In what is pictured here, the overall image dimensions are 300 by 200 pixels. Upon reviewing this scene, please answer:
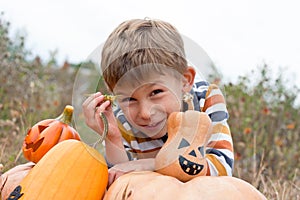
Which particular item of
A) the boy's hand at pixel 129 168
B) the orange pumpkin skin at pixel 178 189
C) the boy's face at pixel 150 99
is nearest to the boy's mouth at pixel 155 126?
the boy's face at pixel 150 99

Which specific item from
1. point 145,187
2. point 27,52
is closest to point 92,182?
point 145,187

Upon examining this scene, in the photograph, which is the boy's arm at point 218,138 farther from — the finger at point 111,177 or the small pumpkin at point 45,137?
the small pumpkin at point 45,137

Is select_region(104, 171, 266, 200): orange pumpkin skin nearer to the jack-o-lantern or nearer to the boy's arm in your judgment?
the jack-o-lantern

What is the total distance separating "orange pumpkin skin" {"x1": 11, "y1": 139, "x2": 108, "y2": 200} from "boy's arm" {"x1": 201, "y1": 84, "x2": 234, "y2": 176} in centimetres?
40

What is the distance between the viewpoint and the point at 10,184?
196 cm

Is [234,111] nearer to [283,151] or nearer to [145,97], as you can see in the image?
[283,151]

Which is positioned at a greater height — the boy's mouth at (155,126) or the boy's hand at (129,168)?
the boy's mouth at (155,126)

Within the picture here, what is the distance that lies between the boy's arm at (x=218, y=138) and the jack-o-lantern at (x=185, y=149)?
20 centimetres

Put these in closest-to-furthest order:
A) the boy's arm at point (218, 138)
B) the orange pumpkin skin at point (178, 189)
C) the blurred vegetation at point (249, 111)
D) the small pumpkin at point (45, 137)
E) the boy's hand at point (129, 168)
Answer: the orange pumpkin skin at point (178, 189) → the boy's hand at point (129, 168) → the boy's arm at point (218, 138) → the small pumpkin at point (45, 137) → the blurred vegetation at point (249, 111)

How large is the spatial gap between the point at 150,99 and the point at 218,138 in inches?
14.7

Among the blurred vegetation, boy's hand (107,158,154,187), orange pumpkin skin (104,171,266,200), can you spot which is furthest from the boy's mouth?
the blurred vegetation

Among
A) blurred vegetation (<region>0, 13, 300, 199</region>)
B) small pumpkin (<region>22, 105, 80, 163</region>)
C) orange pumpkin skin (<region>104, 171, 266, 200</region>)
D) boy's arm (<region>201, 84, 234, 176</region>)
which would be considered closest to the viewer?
orange pumpkin skin (<region>104, 171, 266, 200</region>)

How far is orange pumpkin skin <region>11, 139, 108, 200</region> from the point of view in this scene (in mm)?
1673

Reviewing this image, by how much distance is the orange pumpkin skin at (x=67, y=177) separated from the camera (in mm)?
1673
